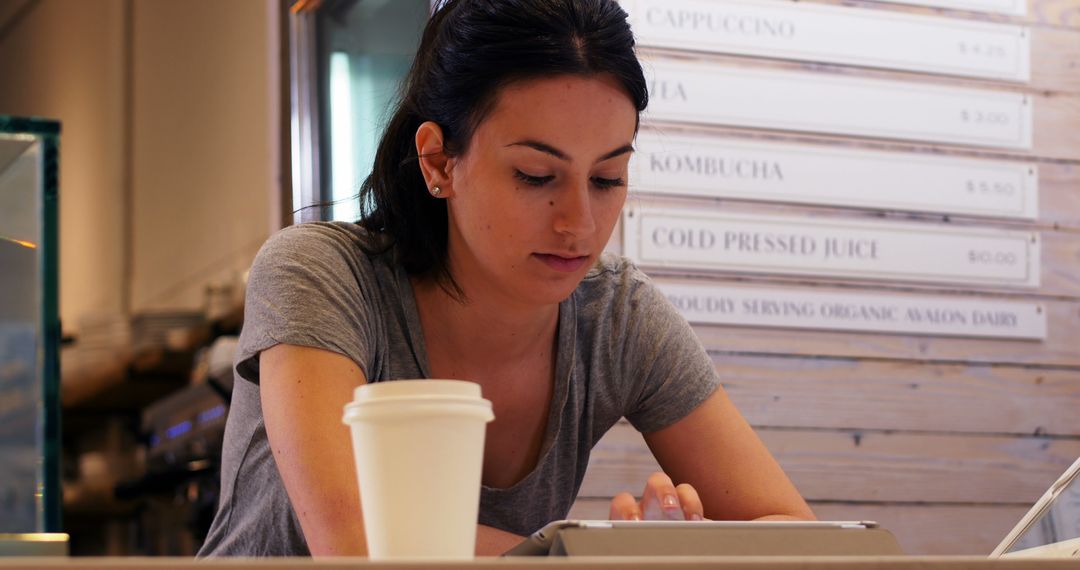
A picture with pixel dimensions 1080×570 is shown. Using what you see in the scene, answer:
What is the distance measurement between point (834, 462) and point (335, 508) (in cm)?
172

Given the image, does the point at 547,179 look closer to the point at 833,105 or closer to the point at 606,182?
the point at 606,182

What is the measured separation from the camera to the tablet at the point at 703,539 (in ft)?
2.32

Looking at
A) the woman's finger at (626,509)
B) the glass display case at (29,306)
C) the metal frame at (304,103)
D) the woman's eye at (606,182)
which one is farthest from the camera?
the metal frame at (304,103)

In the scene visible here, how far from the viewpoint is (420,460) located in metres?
0.69

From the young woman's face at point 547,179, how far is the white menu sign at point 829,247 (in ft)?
3.68

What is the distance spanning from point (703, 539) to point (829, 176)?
2030 mm

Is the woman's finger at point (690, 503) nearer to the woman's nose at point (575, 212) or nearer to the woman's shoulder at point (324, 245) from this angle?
the woman's nose at point (575, 212)

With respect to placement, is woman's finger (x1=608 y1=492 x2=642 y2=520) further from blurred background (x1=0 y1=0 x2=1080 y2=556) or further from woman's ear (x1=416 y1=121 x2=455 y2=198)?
blurred background (x1=0 y1=0 x2=1080 y2=556)

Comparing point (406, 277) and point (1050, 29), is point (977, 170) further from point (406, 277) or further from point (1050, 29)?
point (406, 277)

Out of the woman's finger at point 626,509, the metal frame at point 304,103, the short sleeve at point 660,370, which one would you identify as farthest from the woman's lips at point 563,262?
the metal frame at point 304,103

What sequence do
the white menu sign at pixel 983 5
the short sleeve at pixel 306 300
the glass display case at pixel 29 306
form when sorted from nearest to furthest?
the short sleeve at pixel 306 300, the glass display case at pixel 29 306, the white menu sign at pixel 983 5

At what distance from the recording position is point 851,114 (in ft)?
8.84

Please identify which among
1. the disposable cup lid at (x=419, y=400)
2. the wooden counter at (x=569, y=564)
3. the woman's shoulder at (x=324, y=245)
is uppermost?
the woman's shoulder at (x=324, y=245)

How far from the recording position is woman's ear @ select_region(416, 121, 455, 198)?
55.6 inches
